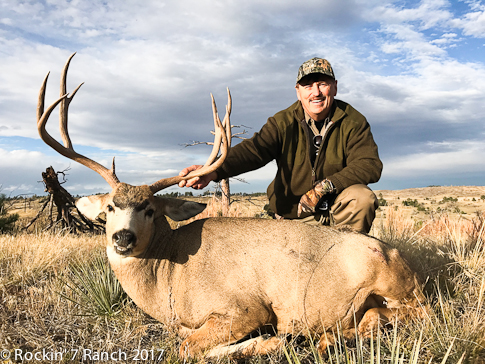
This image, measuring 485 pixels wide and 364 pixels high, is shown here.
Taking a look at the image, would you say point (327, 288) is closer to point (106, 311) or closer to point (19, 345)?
point (106, 311)

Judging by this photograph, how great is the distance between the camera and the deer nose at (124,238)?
3439mm

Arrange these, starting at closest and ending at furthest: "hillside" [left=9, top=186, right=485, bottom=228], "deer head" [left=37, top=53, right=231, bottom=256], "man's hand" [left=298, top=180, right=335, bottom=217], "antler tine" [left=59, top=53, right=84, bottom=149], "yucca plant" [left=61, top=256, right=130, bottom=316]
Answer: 1. "deer head" [left=37, top=53, right=231, bottom=256]
2. "yucca plant" [left=61, top=256, right=130, bottom=316]
3. "antler tine" [left=59, top=53, right=84, bottom=149]
4. "man's hand" [left=298, top=180, right=335, bottom=217]
5. "hillside" [left=9, top=186, right=485, bottom=228]

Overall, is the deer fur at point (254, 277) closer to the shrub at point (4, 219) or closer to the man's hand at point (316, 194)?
the man's hand at point (316, 194)

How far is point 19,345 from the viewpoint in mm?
3523

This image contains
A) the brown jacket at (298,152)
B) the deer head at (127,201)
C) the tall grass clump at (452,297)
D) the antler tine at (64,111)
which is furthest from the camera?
the brown jacket at (298,152)

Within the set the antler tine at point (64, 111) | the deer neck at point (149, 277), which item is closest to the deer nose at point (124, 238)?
the deer neck at point (149, 277)

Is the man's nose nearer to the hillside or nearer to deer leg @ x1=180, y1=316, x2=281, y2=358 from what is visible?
deer leg @ x1=180, y1=316, x2=281, y2=358

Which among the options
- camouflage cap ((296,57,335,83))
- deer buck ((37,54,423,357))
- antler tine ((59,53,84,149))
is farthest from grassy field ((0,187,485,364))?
camouflage cap ((296,57,335,83))

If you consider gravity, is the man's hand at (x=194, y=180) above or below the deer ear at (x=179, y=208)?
above

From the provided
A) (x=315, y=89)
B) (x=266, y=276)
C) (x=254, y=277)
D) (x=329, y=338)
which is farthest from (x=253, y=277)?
(x=315, y=89)

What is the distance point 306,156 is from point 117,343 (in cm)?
344

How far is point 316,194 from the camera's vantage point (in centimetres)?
506

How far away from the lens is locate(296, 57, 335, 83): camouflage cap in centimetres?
551

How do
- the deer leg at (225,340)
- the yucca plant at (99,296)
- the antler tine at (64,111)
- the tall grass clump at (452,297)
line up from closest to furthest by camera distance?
the tall grass clump at (452,297)
the deer leg at (225,340)
the yucca plant at (99,296)
the antler tine at (64,111)
